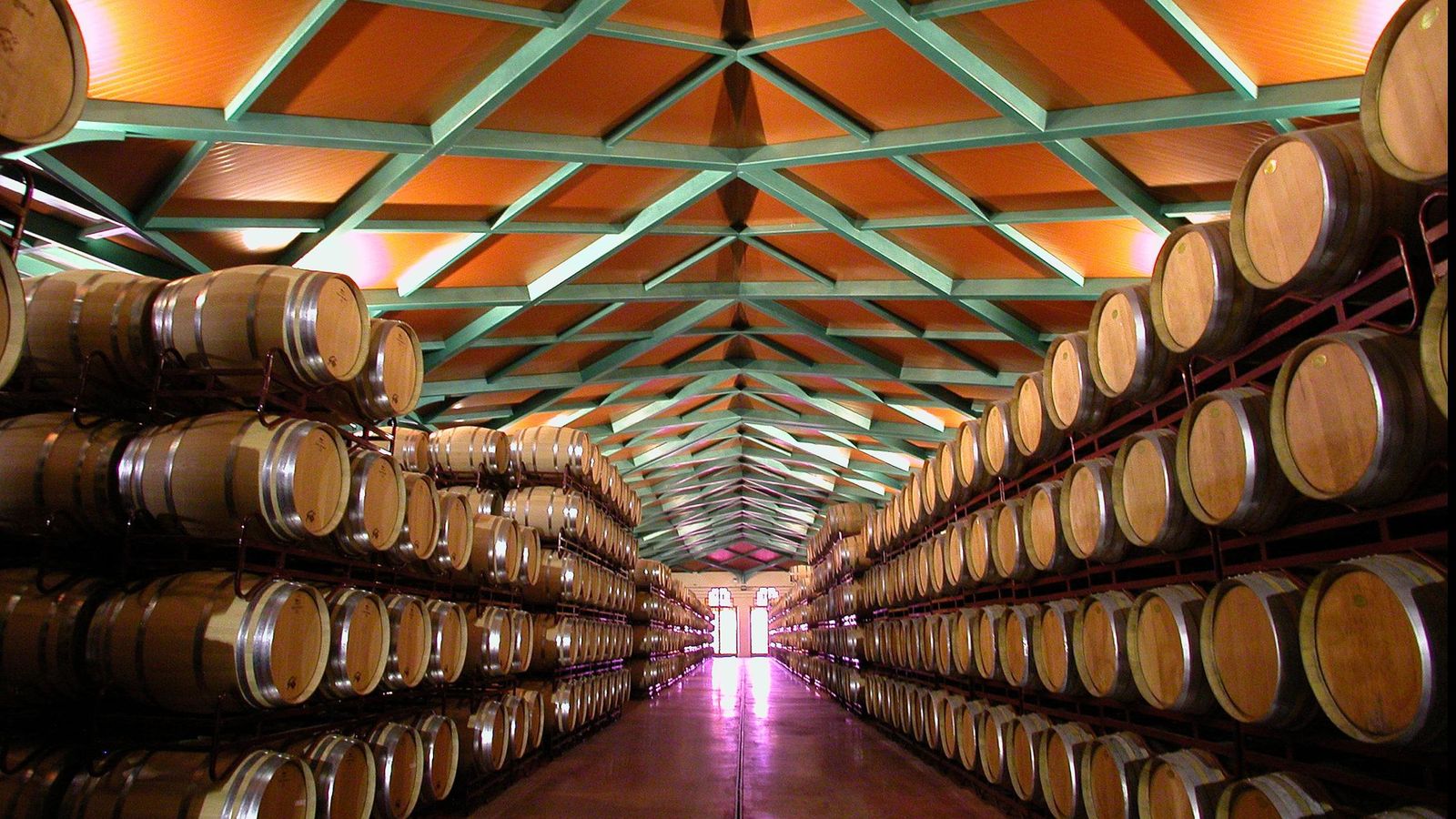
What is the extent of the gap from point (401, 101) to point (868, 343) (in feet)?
30.1

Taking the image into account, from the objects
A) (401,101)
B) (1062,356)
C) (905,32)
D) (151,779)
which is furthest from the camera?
(401,101)

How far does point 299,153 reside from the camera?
7480 millimetres

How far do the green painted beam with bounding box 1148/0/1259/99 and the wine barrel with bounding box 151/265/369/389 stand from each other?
222 inches

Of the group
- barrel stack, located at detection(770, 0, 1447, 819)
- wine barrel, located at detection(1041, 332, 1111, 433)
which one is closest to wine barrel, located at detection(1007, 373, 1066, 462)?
barrel stack, located at detection(770, 0, 1447, 819)

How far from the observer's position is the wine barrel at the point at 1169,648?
3609 mm

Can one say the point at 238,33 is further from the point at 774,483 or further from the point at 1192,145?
the point at 774,483

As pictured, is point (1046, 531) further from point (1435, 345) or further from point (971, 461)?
point (1435, 345)

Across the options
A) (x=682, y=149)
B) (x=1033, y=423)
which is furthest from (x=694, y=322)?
(x=1033, y=423)

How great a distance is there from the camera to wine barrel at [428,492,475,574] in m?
6.29

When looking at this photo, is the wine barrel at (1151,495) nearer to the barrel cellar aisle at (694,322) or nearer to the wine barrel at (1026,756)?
the barrel cellar aisle at (694,322)

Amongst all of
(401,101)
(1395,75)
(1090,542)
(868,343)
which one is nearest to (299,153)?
(401,101)

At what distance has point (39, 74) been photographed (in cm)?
A: 268

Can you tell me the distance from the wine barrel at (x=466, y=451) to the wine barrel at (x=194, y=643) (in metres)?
4.86

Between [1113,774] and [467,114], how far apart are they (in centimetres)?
674
